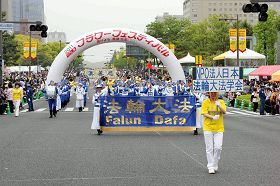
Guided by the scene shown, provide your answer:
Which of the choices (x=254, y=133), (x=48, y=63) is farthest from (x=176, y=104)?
(x=48, y=63)

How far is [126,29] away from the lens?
37250 millimetres

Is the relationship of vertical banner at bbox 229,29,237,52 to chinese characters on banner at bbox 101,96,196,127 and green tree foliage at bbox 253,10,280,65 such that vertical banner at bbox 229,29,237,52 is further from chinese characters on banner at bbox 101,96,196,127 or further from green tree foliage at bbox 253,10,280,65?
chinese characters on banner at bbox 101,96,196,127

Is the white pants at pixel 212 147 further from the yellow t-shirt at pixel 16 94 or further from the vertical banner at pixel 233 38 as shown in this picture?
the vertical banner at pixel 233 38

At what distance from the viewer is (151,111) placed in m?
17.8

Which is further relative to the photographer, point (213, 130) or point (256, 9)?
point (256, 9)

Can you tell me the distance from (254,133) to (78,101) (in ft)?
48.0

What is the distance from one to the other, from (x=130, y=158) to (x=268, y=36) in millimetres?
65056

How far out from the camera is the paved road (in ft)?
30.7

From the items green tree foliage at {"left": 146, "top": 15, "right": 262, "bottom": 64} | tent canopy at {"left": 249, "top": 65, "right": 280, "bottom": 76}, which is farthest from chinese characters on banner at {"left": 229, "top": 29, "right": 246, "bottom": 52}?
green tree foliage at {"left": 146, "top": 15, "right": 262, "bottom": 64}

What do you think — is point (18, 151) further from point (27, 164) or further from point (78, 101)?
point (78, 101)

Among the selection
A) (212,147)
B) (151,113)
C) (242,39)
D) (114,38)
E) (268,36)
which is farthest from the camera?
(268,36)

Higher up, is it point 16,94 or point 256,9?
point 256,9

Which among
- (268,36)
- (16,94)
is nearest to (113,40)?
(16,94)

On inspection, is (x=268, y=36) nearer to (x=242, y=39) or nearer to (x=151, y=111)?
(x=242, y=39)
